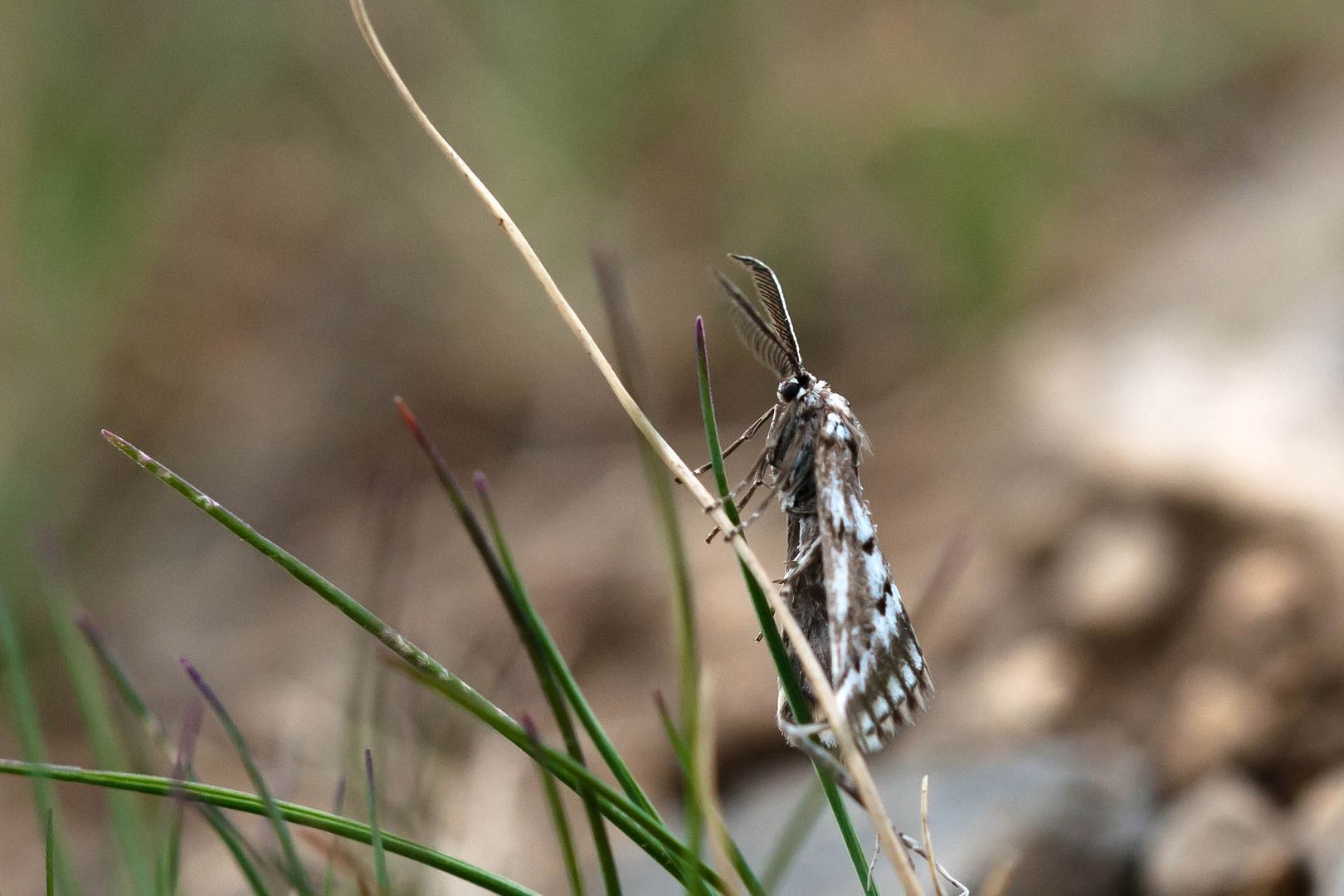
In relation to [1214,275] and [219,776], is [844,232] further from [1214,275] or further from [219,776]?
[219,776]

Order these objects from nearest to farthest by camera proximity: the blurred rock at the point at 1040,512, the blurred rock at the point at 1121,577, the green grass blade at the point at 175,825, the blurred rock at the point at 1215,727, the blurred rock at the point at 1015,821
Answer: the green grass blade at the point at 175,825 < the blurred rock at the point at 1015,821 < the blurred rock at the point at 1215,727 < the blurred rock at the point at 1121,577 < the blurred rock at the point at 1040,512

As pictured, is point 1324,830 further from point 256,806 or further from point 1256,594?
point 256,806

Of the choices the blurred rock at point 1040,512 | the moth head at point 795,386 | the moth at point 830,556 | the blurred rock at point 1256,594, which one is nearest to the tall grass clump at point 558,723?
the moth at point 830,556

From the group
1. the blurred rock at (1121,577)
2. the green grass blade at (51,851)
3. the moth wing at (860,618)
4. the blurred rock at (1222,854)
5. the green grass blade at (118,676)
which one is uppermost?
the blurred rock at (1121,577)

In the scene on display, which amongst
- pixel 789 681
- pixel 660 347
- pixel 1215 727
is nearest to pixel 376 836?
pixel 789 681

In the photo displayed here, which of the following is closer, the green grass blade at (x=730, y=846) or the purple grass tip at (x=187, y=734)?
the green grass blade at (x=730, y=846)

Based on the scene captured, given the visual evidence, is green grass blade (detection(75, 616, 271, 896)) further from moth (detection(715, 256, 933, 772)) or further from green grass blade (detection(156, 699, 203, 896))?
moth (detection(715, 256, 933, 772))

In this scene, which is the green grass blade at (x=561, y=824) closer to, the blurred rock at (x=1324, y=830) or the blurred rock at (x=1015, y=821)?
the blurred rock at (x=1015, y=821)

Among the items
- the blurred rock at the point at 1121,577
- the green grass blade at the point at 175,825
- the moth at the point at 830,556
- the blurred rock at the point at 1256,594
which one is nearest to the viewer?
the green grass blade at the point at 175,825
